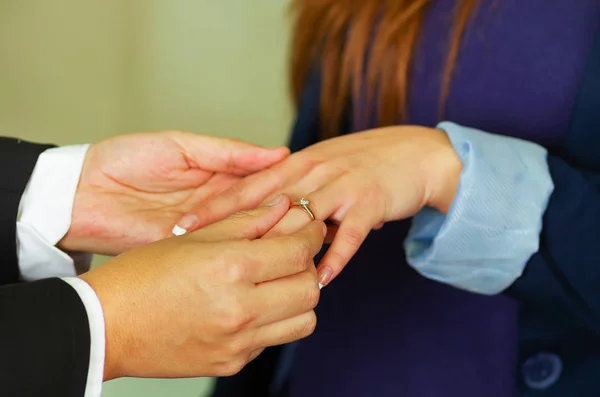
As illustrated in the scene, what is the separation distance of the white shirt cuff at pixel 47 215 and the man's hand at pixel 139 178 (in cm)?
1

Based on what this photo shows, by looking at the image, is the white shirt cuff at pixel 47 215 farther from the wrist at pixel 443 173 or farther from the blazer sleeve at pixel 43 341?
the wrist at pixel 443 173

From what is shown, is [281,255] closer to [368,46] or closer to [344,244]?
[344,244]

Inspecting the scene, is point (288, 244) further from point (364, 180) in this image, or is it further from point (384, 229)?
point (384, 229)

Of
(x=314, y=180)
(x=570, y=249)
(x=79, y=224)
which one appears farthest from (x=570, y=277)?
(x=79, y=224)

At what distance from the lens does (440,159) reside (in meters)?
0.52

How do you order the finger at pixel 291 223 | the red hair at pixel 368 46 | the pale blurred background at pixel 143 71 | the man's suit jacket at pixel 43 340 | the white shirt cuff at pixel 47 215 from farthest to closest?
the pale blurred background at pixel 143 71, the red hair at pixel 368 46, the white shirt cuff at pixel 47 215, the finger at pixel 291 223, the man's suit jacket at pixel 43 340

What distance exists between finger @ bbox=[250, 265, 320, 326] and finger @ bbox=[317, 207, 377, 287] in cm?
4

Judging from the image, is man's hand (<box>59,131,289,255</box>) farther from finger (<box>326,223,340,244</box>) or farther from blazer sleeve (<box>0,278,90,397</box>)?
blazer sleeve (<box>0,278,90,397</box>)

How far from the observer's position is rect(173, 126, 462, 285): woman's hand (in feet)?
1.60

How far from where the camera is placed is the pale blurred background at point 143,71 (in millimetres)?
831

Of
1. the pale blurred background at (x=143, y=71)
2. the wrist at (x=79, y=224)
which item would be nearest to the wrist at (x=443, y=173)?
the wrist at (x=79, y=224)

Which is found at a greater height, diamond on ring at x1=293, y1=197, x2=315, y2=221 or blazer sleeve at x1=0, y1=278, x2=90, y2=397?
diamond on ring at x1=293, y1=197, x2=315, y2=221

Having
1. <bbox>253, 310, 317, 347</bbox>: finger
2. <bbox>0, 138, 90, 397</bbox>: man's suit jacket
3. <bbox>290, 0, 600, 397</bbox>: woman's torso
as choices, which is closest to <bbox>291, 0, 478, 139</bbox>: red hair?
<bbox>290, 0, 600, 397</bbox>: woman's torso

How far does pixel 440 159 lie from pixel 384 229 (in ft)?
0.72
